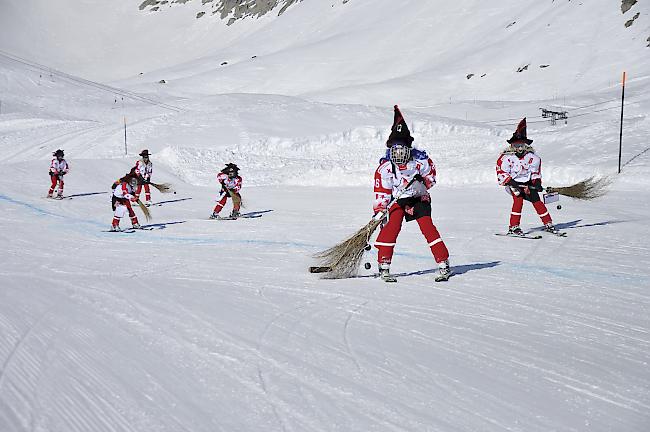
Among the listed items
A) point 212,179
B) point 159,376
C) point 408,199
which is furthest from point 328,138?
point 159,376

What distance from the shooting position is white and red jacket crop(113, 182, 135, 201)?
1325cm

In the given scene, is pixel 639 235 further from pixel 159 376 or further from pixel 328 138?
pixel 328 138

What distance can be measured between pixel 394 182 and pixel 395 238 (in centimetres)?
65

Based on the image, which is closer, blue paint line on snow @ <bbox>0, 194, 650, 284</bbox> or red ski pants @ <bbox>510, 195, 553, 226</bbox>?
blue paint line on snow @ <bbox>0, 194, 650, 284</bbox>

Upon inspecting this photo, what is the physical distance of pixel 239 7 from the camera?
5295 inches

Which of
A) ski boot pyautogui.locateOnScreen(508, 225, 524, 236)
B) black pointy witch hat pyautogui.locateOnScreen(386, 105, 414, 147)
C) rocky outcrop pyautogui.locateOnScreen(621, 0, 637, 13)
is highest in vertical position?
rocky outcrop pyautogui.locateOnScreen(621, 0, 637, 13)

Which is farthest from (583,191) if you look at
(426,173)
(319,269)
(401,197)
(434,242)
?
(319,269)

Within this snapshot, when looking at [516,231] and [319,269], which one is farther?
[516,231]

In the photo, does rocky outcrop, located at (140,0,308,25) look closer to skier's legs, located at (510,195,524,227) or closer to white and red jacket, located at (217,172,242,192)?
white and red jacket, located at (217,172,242,192)

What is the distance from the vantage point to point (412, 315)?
606 centimetres

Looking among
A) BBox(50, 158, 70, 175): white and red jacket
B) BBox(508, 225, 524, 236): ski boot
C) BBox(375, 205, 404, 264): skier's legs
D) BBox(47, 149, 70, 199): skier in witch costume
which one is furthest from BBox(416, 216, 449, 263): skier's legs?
BBox(50, 158, 70, 175): white and red jacket

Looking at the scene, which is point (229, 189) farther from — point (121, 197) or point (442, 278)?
point (442, 278)

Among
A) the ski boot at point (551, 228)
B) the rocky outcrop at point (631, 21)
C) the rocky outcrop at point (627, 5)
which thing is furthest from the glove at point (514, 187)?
the rocky outcrop at point (627, 5)

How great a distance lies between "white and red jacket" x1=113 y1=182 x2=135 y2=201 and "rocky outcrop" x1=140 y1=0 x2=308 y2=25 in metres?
116
